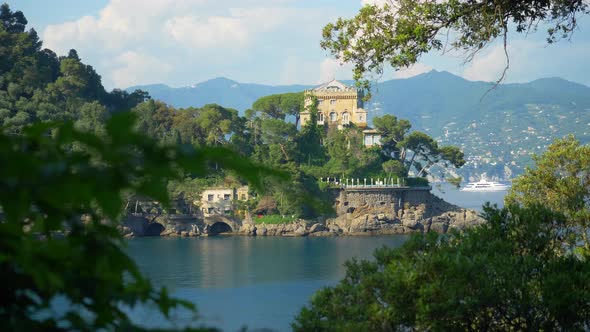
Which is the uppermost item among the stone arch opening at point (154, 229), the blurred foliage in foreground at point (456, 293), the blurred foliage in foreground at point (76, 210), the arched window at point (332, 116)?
the arched window at point (332, 116)

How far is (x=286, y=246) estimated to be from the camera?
38.9 meters

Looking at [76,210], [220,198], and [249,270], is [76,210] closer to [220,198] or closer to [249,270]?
[249,270]

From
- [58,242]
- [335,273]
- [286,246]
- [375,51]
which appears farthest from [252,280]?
[58,242]

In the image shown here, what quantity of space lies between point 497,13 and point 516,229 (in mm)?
2117

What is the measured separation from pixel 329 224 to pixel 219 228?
602 centimetres

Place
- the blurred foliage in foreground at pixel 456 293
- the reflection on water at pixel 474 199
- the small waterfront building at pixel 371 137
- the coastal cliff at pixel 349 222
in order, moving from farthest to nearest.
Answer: the reflection on water at pixel 474 199
the small waterfront building at pixel 371 137
the coastal cliff at pixel 349 222
the blurred foliage in foreground at pixel 456 293

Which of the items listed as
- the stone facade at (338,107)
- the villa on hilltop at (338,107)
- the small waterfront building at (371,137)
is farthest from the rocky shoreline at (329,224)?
the stone facade at (338,107)

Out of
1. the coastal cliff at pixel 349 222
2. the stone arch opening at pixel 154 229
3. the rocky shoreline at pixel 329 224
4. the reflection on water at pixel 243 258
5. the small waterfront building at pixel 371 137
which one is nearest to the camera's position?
the reflection on water at pixel 243 258

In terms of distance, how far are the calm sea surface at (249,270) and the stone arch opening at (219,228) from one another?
7.51ft

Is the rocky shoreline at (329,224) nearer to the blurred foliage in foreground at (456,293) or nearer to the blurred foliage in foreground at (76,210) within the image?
the blurred foliage in foreground at (456,293)

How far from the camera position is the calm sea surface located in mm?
22320

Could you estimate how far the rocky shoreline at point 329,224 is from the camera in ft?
144

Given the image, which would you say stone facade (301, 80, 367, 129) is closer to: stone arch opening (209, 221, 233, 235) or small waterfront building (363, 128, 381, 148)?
small waterfront building (363, 128, 381, 148)

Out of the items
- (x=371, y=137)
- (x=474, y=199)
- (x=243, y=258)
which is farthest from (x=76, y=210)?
(x=474, y=199)
